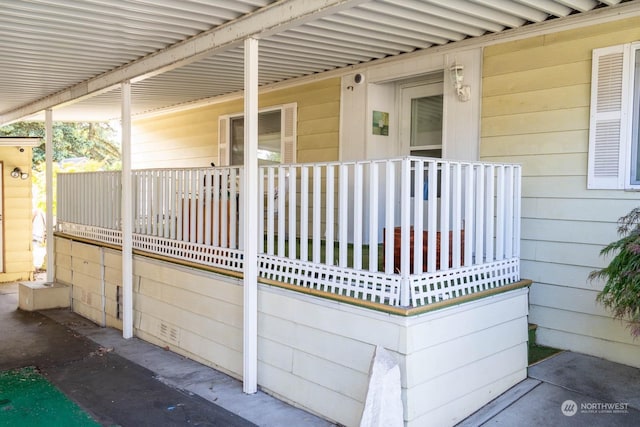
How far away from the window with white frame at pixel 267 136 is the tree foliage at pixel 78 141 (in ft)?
42.3

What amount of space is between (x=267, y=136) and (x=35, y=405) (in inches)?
167

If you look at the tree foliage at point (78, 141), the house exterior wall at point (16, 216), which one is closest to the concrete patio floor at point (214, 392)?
the house exterior wall at point (16, 216)

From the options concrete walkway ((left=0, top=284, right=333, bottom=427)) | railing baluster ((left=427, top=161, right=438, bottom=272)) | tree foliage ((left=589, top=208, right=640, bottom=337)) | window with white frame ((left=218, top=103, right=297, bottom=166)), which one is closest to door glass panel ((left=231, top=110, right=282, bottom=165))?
window with white frame ((left=218, top=103, right=297, bottom=166))

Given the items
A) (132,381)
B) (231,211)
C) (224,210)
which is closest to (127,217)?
(224,210)

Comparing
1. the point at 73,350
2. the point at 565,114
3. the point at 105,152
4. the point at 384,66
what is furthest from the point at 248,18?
the point at 105,152

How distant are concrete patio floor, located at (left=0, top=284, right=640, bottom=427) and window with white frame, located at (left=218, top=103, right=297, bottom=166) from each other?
289 cm

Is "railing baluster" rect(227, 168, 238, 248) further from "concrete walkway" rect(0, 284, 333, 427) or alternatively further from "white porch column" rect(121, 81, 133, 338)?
"white porch column" rect(121, 81, 133, 338)

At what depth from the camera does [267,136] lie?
7160mm

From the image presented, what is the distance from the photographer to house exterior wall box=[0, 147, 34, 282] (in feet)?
30.3

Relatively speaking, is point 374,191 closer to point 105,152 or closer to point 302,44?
point 302,44

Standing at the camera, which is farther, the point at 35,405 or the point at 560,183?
the point at 560,183

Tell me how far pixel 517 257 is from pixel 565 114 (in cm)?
120

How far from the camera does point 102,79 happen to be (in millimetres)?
6250

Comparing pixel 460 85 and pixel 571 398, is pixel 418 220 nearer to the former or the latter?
pixel 571 398
